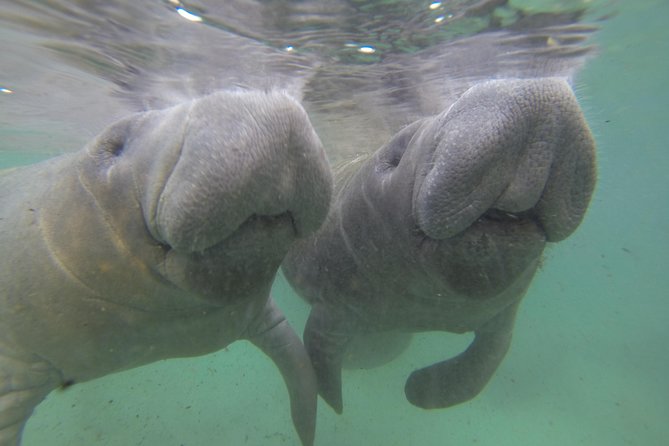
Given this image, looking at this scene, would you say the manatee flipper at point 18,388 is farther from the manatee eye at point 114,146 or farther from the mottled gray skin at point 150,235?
the manatee eye at point 114,146

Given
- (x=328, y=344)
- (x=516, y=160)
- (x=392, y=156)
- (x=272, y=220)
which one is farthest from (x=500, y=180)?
(x=328, y=344)

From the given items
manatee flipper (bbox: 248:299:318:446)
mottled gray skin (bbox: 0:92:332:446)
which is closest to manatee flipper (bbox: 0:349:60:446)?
mottled gray skin (bbox: 0:92:332:446)

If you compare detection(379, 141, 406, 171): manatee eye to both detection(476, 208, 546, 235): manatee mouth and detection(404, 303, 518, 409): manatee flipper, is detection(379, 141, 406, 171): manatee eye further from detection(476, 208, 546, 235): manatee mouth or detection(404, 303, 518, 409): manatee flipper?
detection(404, 303, 518, 409): manatee flipper

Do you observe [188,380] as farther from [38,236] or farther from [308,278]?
[38,236]

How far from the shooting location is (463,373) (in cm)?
483

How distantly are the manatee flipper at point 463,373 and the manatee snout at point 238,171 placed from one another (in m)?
3.25

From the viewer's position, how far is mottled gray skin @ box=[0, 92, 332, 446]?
191cm

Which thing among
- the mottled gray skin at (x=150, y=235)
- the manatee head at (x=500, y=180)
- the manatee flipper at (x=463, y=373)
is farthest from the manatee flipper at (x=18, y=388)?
the manatee flipper at (x=463, y=373)

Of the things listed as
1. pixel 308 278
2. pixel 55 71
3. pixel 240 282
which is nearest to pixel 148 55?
pixel 55 71

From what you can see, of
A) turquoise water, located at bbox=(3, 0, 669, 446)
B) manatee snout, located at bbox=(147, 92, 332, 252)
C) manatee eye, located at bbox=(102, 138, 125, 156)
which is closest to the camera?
manatee snout, located at bbox=(147, 92, 332, 252)

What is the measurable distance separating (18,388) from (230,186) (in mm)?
2366

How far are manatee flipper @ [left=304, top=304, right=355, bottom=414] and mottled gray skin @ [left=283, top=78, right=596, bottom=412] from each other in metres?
0.03

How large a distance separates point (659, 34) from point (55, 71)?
439 inches

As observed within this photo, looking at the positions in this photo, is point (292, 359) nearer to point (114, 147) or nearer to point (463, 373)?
point (463, 373)
